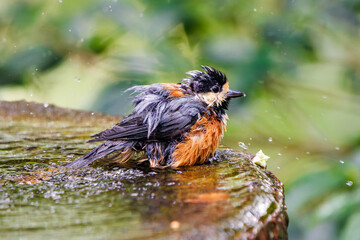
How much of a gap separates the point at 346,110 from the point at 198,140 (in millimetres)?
2226

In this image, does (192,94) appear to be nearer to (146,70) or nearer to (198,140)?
(198,140)

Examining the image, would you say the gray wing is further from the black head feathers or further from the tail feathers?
the black head feathers

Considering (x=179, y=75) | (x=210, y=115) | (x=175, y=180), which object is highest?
(x=179, y=75)

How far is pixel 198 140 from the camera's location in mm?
2914

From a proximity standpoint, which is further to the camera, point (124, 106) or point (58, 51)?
point (58, 51)

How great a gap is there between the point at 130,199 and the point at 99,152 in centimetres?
87

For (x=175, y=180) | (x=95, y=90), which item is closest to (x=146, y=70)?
(x=95, y=90)

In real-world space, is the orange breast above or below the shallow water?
above

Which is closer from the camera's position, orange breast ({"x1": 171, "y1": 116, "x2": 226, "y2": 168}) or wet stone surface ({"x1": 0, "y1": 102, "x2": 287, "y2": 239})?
wet stone surface ({"x1": 0, "y1": 102, "x2": 287, "y2": 239})

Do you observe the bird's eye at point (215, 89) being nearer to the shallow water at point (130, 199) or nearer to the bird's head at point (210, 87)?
the bird's head at point (210, 87)

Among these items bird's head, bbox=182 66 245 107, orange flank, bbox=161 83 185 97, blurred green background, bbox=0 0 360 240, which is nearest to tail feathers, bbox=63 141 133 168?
orange flank, bbox=161 83 185 97

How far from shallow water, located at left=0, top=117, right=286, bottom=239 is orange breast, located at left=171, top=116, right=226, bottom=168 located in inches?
3.5

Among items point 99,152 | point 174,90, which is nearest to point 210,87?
point 174,90

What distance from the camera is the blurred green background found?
4340mm
